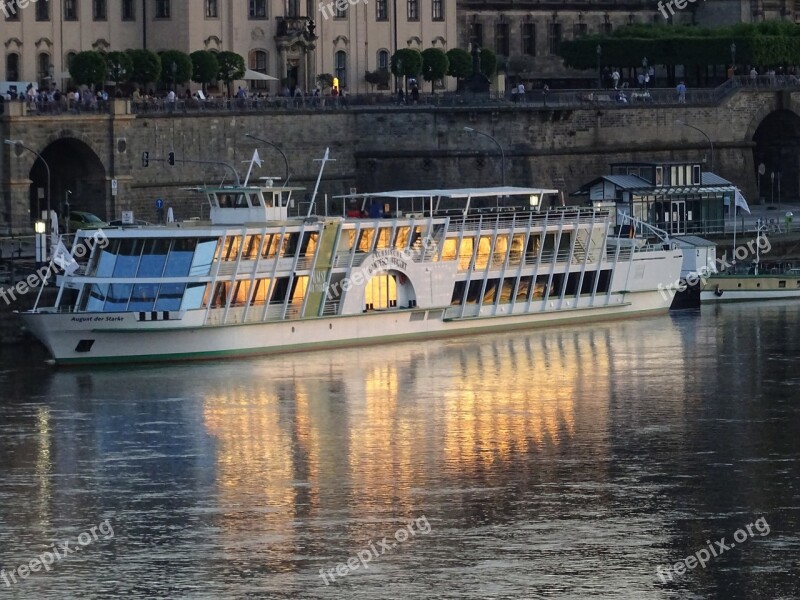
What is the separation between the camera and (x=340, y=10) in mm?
96438

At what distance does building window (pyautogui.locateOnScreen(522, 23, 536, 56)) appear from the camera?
351 feet

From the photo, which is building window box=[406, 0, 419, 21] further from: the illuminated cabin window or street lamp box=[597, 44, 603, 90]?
the illuminated cabin window

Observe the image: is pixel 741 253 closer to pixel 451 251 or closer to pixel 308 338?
pixel 451 251

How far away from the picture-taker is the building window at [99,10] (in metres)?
91.1

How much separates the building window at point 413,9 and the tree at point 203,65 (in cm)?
1291

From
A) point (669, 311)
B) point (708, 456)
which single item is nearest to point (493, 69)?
point (669, 311)

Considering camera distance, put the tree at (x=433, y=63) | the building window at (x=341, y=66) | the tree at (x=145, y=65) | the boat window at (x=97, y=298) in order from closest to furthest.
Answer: the boat window at (x=97, y=298) → the tree at (x=145, y=65) → the tree at (x=433, y=63) → the building window at (x=341, y=66)

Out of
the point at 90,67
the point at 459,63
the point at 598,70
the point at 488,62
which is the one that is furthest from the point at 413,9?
the point at 90,67

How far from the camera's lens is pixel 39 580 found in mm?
39188

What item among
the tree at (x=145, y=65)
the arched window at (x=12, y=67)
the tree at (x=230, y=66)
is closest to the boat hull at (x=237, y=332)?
the tree at (x=145, y=65)

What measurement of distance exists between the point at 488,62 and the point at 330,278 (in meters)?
35.8

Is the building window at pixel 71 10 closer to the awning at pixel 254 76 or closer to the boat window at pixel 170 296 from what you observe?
the awning at pixel 254 76

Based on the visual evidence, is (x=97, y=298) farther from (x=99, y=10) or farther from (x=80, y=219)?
(x=99, y=10)

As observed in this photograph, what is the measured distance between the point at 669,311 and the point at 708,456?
83.0ft
